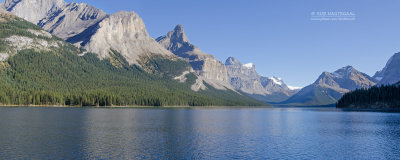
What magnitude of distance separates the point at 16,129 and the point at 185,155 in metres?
50.5

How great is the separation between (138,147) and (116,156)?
8.97 meters

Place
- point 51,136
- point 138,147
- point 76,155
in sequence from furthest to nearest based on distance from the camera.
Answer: point 51,136, point 138,147, point 76,155

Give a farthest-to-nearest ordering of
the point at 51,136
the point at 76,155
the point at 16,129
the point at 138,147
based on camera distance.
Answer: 1. the point at 16,129
2. the point at 51,136
3. the point at 138,147
4. the point at 76,155

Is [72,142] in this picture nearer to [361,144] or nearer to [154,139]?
[154,139]

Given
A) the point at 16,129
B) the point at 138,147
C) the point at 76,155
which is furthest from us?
the point at 16,129

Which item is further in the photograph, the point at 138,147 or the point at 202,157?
the point at 138,147

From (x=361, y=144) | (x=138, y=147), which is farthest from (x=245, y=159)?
(x=361, y=144)

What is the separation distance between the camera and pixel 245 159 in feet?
171

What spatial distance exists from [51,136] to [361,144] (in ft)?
232

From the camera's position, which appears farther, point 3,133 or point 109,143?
point 3,133

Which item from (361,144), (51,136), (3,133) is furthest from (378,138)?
(3,133)

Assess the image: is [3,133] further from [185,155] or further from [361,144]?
[361,144]

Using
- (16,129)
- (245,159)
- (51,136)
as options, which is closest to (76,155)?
(51,136)

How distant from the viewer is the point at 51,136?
70.4 m
